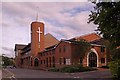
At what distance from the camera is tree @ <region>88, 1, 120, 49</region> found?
50.0ft

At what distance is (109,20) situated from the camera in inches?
619

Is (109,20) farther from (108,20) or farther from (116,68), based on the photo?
(116,68)

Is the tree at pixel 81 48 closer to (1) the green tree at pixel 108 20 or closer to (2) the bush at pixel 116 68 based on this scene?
(2) the bush at pixel 116 68

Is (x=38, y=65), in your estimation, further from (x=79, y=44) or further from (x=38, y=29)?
(x=79, y=44)

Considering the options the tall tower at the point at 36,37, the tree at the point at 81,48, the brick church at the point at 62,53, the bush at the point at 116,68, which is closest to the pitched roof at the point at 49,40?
the brick church at the point at 62,53

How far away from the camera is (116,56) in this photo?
59.1 ft

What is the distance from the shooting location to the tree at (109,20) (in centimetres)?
1523

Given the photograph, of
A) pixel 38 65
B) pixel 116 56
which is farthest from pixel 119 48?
pixel 38 65

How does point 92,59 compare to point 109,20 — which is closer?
point 109,20

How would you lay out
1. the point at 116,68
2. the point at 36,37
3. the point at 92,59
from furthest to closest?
the point at 36,37
the point at 92,59
the point at 116,68

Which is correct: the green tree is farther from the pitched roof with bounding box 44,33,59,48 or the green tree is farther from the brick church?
the pitched roof with bounding box 44,33,59,48

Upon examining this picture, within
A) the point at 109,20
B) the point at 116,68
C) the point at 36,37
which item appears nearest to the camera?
the point at 109,20

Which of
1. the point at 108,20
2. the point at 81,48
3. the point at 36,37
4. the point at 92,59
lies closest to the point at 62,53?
the point at 81,48

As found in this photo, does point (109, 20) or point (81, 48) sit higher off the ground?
point (109, 20)
